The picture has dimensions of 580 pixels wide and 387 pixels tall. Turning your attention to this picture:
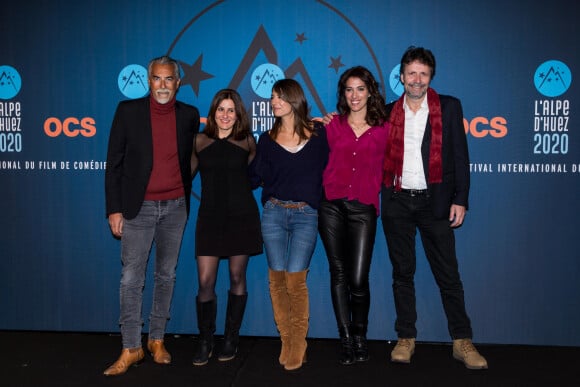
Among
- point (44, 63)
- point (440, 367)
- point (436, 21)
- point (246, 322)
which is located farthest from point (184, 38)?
point (440, 367)

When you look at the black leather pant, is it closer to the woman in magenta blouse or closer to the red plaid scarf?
the woman in magenta blouse

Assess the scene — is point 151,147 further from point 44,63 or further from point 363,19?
point 363,19

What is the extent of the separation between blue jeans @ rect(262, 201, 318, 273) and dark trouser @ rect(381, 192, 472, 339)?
1.86ft

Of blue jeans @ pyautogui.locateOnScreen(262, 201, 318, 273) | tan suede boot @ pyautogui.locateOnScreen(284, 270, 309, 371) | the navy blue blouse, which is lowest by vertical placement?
tan suede boot @ pyautogui.locateOnScreen(284, 270, 309, 371)

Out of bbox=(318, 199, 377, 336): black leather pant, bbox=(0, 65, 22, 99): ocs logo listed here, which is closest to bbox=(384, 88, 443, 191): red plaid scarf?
bbox=(318, 199, 377, 336): black leather pant

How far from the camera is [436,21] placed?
410 centimetres

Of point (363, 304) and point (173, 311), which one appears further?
point (173, 311)

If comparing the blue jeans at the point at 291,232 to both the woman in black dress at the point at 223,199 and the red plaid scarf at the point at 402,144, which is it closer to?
the woman in black dress at the point at 223,199

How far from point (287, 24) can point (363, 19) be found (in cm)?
58

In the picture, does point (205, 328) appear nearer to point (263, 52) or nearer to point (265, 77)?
point (265, 77)

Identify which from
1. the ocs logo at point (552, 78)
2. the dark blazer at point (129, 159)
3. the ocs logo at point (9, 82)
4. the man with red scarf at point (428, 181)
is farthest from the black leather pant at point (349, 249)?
the ocs logo at point (9, 82)

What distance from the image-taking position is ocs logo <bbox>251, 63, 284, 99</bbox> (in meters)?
4.19

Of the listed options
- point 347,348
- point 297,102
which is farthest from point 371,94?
point 347,348

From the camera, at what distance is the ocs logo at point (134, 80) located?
4309mm
